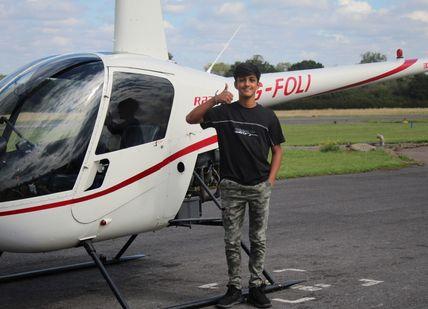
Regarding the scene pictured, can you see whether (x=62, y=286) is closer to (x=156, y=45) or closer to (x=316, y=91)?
(x=156, y=45)

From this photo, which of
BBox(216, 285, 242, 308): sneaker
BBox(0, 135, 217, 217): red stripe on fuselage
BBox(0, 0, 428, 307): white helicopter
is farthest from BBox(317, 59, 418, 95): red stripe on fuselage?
BBox(216, 285, 242, 308): sneaker

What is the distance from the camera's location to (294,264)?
24.6ft

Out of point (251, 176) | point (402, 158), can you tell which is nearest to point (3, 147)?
point (251, 176)

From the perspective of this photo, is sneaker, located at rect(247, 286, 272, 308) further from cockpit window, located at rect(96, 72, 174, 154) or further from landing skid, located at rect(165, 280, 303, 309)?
cockpit window, located at rect(96, 72, 174, 154)

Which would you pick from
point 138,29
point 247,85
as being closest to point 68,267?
point 138,29

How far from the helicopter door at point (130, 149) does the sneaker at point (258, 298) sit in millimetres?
1065

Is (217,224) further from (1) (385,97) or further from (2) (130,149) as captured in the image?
(1) (385,97)

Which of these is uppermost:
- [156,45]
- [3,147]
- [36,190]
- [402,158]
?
[156,45]

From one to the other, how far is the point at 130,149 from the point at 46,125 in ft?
2.48

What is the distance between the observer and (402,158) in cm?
1978

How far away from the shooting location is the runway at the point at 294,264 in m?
6.26

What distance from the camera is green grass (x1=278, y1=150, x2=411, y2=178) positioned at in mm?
16781

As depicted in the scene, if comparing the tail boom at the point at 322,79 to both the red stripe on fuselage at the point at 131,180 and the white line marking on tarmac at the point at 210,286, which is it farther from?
the white line marking on tarmac at the point at 210,286

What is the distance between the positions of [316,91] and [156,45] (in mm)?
2091
